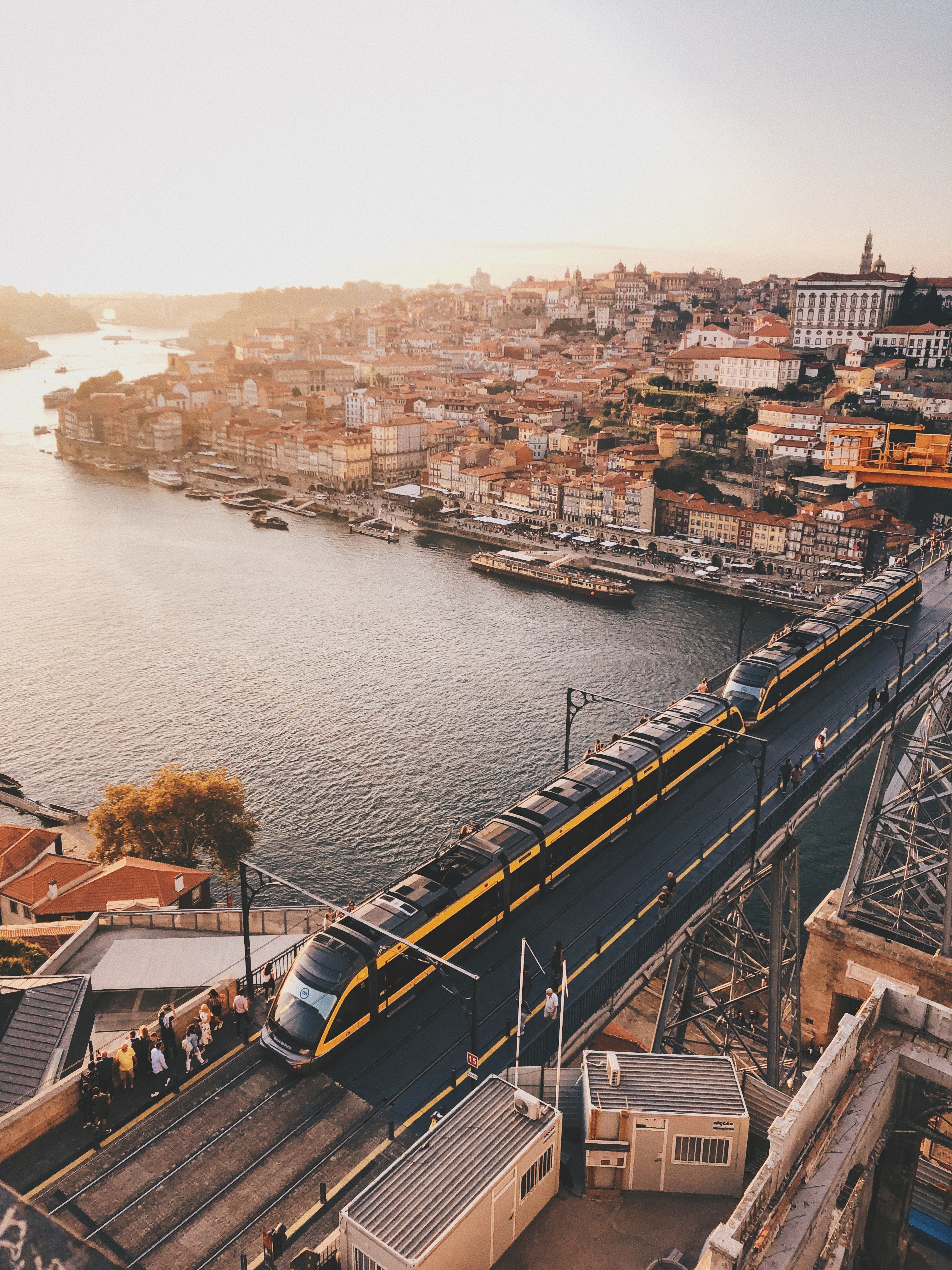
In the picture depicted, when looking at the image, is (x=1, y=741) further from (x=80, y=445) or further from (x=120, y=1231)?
(x=80, y=445)

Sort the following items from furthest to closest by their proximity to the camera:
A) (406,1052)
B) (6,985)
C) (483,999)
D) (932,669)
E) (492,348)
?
1. (492,348)
2. (932,669)
3. (6,985)
4. (483,999)
5. (406,1052)

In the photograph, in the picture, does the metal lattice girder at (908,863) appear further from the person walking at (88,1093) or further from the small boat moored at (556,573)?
the small boat moored at (556,573)

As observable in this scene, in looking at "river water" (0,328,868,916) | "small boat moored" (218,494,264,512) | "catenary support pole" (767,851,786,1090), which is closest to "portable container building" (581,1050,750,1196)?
"catenary support pole" (767,851,786,1090)

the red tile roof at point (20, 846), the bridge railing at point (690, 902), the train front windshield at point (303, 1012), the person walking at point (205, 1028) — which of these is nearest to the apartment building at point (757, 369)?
the bridge railing at point (690, 902)

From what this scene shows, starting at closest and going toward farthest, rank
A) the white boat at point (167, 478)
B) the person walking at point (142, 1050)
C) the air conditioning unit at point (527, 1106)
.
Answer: the air conditioning unit at point (527, 1106)
the person walking at point (142, 1050)
the white boat at point (167, 478)

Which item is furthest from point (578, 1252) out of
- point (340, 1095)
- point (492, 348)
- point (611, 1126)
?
point (492, 348)

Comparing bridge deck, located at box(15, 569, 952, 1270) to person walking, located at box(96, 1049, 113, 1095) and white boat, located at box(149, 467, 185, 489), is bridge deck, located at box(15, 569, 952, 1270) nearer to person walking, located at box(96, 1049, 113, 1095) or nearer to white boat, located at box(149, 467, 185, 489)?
person walking, located at box(96, 1049, 113, 1095)

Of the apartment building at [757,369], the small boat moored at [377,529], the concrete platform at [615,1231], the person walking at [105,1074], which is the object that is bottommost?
the small boat moored at [377,529]

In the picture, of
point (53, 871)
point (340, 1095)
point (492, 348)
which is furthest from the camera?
point (492, 348)
